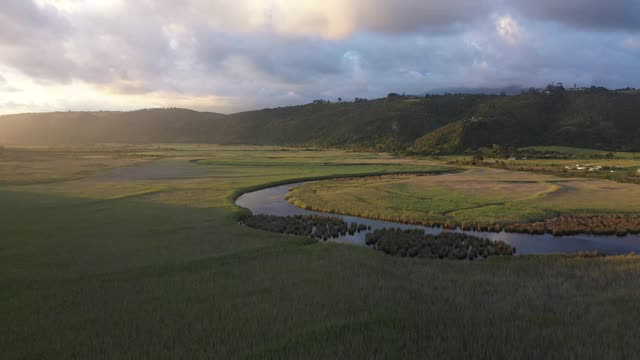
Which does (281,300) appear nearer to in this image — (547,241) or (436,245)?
(436,245)

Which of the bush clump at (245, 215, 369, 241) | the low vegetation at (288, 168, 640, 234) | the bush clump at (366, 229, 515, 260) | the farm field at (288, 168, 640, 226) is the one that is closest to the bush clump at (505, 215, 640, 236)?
the low vegetation at (288, 168, 640, 234)

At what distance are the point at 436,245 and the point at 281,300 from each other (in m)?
16.3

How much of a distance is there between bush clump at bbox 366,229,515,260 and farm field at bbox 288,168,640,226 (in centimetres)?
729

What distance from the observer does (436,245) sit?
3241 centimetres

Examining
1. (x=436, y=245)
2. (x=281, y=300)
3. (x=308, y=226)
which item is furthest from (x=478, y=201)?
(x=281, y=300)

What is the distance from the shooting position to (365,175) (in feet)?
285

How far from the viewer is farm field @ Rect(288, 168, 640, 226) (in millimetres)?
45250

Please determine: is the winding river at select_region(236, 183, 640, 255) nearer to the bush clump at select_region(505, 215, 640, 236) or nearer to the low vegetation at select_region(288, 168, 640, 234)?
the bush clump at select_region(505, 215, 640, 236)

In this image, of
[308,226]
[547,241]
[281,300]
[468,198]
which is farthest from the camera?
[468,198]

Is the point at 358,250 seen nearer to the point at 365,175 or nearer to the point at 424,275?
the point at 424,275

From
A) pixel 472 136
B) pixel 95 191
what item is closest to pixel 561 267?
pixel 95 191

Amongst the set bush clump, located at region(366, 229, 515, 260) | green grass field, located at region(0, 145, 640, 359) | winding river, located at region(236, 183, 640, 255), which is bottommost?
winding river, located at region(236, 183, 640, 255)

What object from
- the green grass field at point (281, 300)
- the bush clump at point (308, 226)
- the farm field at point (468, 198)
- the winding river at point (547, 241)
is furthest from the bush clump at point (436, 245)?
the farm field at point (468, 198)

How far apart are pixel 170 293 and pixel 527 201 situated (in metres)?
45.1
